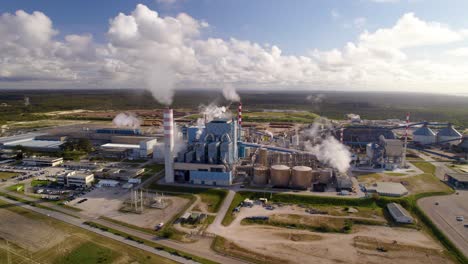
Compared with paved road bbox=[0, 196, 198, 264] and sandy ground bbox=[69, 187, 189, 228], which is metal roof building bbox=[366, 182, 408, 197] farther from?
paved road bbox=[0, 196, 198, 264]

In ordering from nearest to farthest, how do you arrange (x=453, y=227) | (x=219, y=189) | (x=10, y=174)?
(x=453, y=227), (x=219, y=189), (x=10, y=174)

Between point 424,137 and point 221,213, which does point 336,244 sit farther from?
point 424,137

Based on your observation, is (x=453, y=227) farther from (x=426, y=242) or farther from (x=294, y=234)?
(x=294, y=234)

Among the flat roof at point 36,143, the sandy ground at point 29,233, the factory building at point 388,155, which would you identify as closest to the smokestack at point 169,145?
the sandy ground at point 29,233

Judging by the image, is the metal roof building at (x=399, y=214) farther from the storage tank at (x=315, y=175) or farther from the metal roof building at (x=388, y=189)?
the storage tank at (x=315, y=175)

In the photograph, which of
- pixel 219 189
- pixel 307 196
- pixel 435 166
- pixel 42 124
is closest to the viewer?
pixel 307 196

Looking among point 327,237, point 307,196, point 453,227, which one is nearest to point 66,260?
point 327,237
